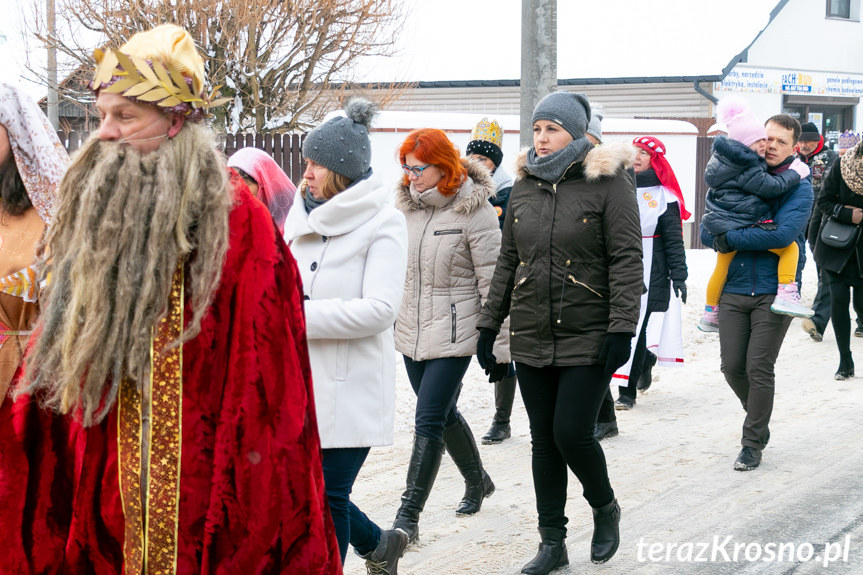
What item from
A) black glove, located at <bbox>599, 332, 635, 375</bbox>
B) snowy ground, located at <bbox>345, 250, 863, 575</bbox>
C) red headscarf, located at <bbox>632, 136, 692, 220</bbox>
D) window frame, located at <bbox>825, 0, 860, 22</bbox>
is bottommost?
snowy ground, located at <bbox>345, 250, 863, 575</bbox>

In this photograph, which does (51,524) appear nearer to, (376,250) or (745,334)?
(376,250)

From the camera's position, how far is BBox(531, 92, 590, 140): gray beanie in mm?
4453

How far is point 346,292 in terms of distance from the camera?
3.62 meters

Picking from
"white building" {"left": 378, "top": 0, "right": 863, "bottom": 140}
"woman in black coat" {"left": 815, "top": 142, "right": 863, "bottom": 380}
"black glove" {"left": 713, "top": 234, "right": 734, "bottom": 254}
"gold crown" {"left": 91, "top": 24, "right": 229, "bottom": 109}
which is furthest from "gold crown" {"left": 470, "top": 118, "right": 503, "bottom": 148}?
"white building" {"left": 378, "top": 0, "right": 863, "bottom": 140}

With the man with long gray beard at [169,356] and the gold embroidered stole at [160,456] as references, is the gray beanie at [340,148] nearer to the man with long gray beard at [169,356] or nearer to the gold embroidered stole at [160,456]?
the man with long gray beard at [169,356]

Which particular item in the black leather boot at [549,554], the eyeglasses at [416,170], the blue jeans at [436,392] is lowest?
the black leather boot at [549,554]

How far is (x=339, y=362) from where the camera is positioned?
3541mm

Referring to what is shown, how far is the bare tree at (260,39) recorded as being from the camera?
1661 centimetres

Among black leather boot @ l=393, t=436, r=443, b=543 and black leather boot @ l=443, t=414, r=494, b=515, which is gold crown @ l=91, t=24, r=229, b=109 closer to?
black leather boot @ l=393, t=436, r=443, b=543

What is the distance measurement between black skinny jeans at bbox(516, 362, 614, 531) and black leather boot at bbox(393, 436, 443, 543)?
51 cm

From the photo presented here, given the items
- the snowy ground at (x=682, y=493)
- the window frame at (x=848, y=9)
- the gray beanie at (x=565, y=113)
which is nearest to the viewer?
the gray beanie at (x=565, y=113)

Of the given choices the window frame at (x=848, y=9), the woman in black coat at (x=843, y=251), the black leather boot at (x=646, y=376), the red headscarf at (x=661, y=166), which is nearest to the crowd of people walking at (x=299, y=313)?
the red headscarf at (x=661, y=166)

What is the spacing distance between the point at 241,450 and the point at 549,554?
98.8 inches

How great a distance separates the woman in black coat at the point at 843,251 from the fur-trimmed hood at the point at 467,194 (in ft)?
13.7
